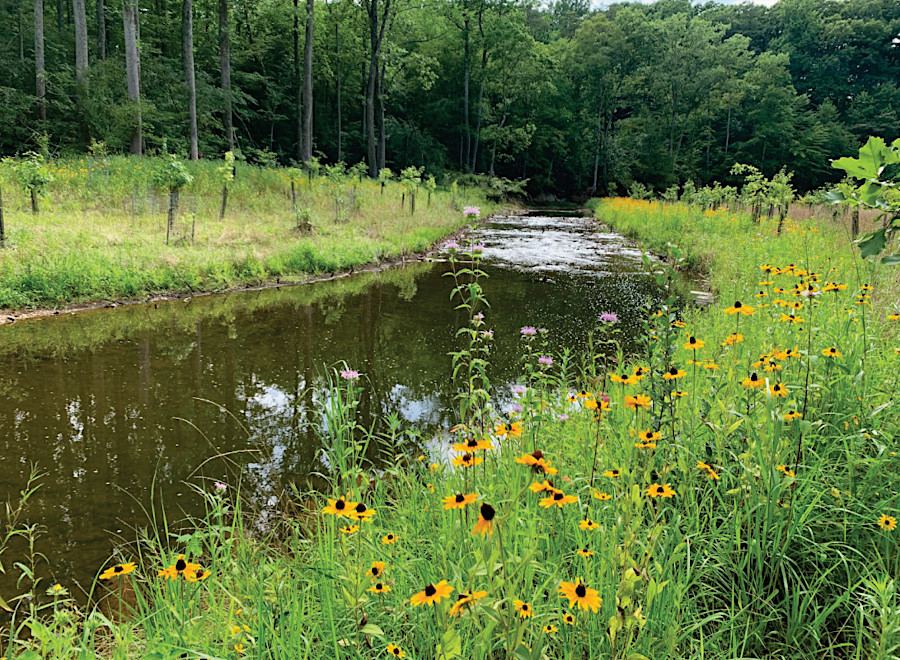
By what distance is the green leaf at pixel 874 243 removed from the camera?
48.4 inches

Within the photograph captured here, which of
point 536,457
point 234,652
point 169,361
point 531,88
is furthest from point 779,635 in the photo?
point 531,88

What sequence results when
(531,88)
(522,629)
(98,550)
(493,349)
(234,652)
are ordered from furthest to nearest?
(531,88) < (493,349) < (98,550) < (234,652) < (522,629)

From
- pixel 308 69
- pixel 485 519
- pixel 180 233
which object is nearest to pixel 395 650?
pixel 485 519

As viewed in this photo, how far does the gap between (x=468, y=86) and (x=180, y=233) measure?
2894 cm

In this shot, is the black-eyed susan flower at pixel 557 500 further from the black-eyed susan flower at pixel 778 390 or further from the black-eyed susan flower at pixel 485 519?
the black-eyed susan flower at pixel 778 390

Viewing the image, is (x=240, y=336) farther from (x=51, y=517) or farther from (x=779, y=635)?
(x=779, y=635)

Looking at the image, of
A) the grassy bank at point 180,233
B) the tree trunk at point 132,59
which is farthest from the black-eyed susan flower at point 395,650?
the tree trunk at point 132,59

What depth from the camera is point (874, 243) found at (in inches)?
49.9

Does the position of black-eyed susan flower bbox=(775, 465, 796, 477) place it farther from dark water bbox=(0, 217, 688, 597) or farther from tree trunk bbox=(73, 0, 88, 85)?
tree trunk bbox=(73, 0, 88, 85)

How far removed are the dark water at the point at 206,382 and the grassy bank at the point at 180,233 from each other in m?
0.66

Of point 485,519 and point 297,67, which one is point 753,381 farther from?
point 297,67

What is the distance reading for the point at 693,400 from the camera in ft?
7.30

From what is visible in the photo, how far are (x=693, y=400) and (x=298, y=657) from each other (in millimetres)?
1825

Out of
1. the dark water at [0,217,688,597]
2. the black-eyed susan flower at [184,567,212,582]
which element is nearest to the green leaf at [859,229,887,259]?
the black-eyed susan flower at [184,567,212,582]
